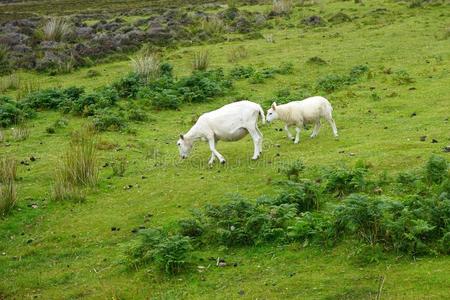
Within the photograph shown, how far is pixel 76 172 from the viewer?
13977mm

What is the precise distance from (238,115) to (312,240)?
223 inches

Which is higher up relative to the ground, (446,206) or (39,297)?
(446,206)

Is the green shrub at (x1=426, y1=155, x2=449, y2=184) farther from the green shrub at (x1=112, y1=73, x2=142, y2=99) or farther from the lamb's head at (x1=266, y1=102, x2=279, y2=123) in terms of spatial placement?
the green shrub at (x1=112, y1=73, x2=142, y2=99)

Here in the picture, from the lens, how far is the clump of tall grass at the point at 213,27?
40250 millimetres

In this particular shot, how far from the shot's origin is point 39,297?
9.77 metres

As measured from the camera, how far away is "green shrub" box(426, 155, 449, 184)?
11.0 meters

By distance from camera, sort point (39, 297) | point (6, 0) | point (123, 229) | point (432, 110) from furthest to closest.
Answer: point (6, 0) → point (432, 110) → point (123, 229) → point (39, 297)

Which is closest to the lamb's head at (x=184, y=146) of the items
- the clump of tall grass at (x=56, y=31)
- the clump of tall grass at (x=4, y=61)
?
the clump of tall grass at (x=4, y=61)

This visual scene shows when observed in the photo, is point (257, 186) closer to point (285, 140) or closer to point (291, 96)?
point (285, 140)

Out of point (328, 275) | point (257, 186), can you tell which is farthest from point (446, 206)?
point (257, 186)

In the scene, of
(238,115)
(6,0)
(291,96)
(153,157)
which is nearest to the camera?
(238,115)

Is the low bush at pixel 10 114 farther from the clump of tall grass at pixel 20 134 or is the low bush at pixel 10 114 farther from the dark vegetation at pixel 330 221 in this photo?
the dark vegetation at pixel 330 221

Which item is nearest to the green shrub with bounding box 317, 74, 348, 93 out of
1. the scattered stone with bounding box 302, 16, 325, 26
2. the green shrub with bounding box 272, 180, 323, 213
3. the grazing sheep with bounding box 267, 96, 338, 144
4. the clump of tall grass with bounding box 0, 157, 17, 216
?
the grazing sheep with bounding box 267, 96, 338, 144

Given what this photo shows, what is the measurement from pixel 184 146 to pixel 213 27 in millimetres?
26112
